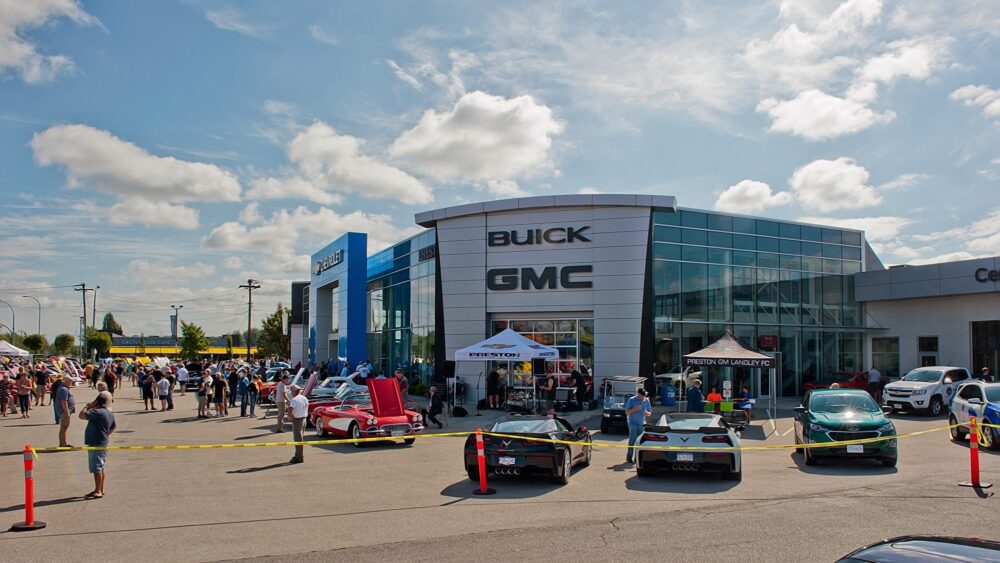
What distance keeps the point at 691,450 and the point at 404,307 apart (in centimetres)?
2786

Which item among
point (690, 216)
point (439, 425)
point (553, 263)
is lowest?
point (439, 425)

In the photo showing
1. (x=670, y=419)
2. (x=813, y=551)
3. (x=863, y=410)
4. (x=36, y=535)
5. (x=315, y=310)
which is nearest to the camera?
(x=813, y=551)

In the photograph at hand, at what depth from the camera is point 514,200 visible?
3127 cm

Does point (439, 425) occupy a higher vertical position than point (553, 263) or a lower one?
lower

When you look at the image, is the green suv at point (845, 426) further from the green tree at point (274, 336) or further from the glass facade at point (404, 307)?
the green tree at point (274, 336)

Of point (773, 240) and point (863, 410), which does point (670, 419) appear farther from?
point (773, 240)

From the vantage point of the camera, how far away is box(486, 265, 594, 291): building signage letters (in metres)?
30.5

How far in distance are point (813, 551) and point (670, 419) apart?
19.0ft

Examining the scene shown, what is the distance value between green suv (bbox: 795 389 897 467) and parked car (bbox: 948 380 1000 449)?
3.04m

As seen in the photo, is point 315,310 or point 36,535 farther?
point 315,310

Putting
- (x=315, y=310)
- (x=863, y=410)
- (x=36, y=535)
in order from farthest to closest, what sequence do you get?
(x=315, y=310)
(x=863, y=410)
(x=36, y=535)

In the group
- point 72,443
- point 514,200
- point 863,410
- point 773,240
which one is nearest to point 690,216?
point 773,240

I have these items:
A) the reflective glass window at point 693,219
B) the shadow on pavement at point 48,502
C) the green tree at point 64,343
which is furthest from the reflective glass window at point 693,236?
the green tree at point 64,343

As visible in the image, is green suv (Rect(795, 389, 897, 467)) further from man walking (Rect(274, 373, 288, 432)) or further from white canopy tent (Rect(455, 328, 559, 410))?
man walking (Rect(274, 373, 288, 432))
